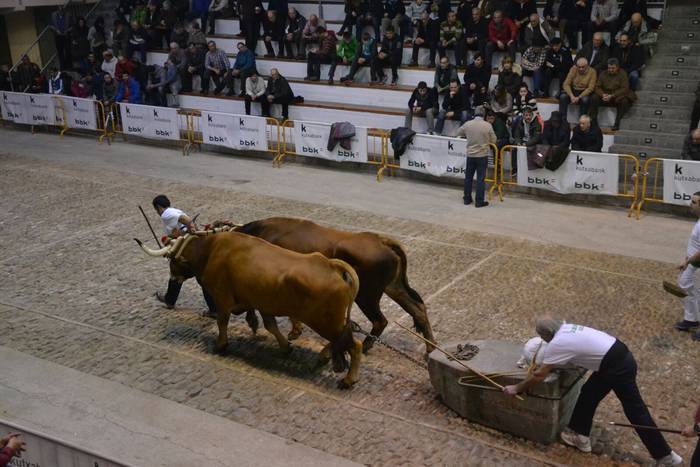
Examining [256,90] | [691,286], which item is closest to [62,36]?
[256,90]

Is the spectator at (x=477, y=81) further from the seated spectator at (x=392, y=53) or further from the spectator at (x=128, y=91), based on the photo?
the spectator at (x=128, y=91)

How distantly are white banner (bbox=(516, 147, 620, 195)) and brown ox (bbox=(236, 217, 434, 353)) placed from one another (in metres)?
6.87

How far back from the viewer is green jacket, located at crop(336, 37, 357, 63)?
2188 centimetres

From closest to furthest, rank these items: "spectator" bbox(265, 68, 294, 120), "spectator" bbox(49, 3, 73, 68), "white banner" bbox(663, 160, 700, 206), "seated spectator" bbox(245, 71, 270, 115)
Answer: "white banner" bbox(663, 160, 700, 206), "spectator" bbox(265, 68, 294, 120), "seated spectator" bbox(245, 71, 270, 115), "spectator" bbox(49, 3, 73, 68)

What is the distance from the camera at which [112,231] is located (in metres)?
13.7

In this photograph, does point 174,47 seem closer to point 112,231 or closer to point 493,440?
point 112,231

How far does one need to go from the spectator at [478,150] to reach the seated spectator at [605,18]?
5331 millimetres

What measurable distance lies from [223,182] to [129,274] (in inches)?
224

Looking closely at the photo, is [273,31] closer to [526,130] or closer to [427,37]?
[427,37]

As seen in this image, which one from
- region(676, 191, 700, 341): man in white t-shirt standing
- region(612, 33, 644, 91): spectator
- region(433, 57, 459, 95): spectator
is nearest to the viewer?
region(676, 191, 700, 341): man in white t-shirt standing

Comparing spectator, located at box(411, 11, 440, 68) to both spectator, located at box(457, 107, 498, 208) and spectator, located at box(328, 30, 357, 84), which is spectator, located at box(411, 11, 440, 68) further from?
spectator, located at box(457, 107, 498, 208)

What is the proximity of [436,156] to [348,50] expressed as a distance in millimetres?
6752

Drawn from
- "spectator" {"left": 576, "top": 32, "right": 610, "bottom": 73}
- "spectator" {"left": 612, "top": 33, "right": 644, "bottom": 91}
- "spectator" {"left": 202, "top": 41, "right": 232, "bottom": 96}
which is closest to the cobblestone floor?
"spectator" {"left": 576, "top": 32, "right": 610, "bottom": 73}

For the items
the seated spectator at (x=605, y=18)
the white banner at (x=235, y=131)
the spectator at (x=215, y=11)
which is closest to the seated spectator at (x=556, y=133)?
the seated spectator at (x=605, y=18)
